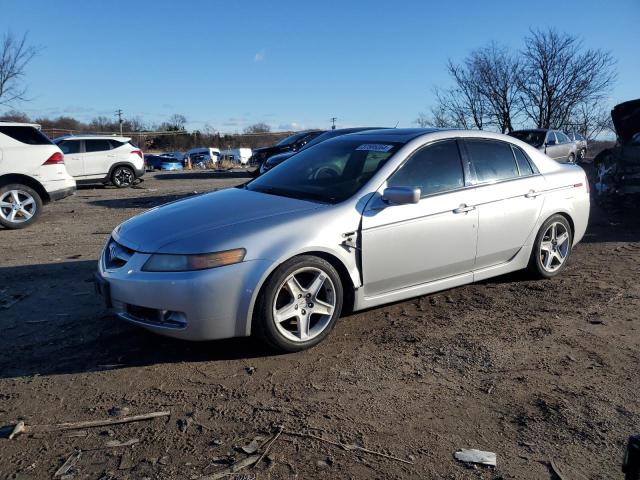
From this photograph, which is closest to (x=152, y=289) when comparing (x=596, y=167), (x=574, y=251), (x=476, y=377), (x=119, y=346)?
(x=119, y=346)

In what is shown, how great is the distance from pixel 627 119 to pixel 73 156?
1349 cm

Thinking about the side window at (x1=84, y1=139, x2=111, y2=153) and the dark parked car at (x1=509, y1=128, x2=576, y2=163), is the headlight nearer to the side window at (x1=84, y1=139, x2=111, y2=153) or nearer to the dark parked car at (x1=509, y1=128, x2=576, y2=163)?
the side window at (x1=84, y1=139, x2=111, y2=153)

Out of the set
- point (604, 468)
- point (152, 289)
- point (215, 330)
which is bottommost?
point (604, 468)

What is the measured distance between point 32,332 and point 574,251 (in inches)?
240

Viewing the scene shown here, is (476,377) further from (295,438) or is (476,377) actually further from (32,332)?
(32,332)

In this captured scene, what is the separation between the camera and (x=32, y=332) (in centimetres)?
414

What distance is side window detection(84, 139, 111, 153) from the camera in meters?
15.8

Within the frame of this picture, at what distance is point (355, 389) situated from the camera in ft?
10.8

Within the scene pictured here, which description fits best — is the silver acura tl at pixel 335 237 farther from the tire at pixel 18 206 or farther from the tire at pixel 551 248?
the tire at pixel 18 206

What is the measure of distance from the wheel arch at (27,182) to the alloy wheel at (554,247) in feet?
25.1

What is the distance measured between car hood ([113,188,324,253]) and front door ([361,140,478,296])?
0.50 meters

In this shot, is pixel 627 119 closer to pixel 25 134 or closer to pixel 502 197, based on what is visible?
pixel 502 197

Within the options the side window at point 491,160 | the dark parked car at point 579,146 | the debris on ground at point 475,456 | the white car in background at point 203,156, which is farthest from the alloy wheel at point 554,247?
the white car in background at point 203,156

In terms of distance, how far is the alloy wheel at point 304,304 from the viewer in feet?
12.1
